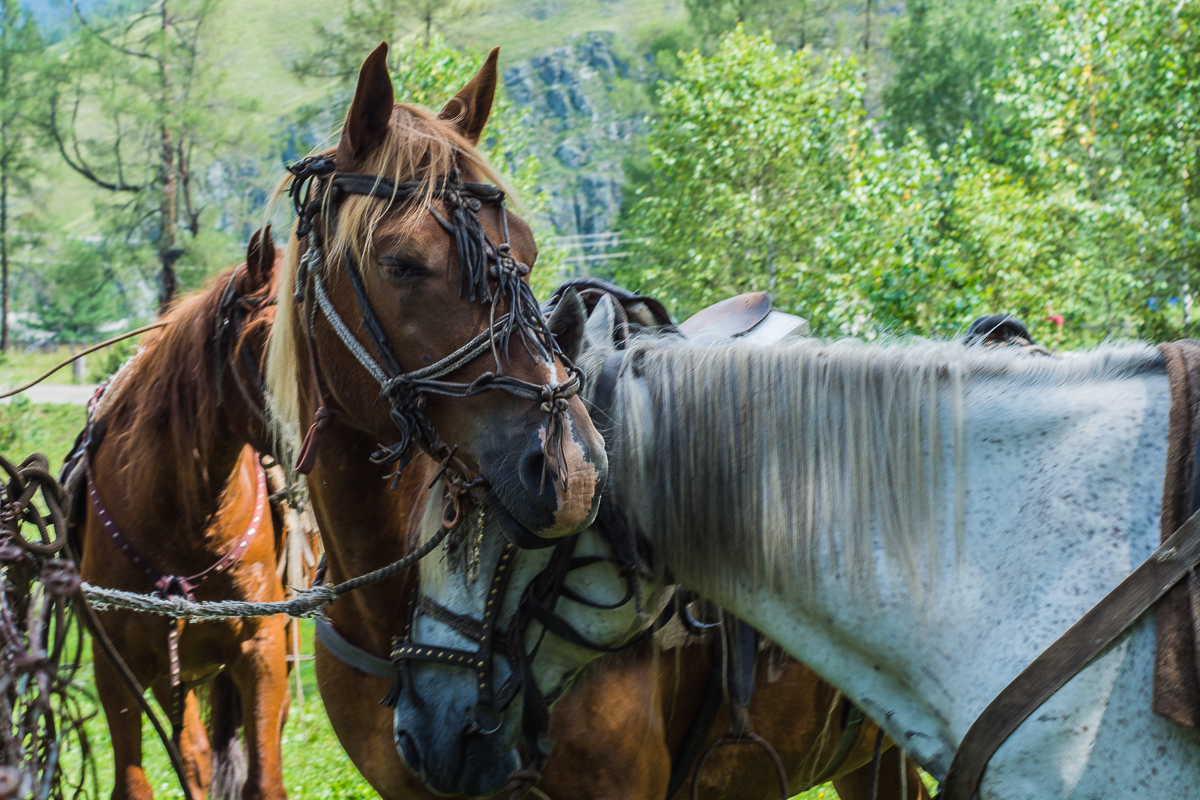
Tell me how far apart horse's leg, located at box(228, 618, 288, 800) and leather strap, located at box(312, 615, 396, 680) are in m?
1.02

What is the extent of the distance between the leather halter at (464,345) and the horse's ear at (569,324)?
17 centimetres

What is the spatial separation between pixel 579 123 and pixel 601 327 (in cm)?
8605

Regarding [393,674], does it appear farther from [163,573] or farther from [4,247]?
[4,247]

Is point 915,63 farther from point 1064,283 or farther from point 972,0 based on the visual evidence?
point 1064,283

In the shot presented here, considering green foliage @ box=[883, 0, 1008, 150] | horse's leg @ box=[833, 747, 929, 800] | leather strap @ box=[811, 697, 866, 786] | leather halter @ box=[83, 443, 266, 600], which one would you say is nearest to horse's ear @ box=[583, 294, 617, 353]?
leather strap @ box=[811, 697, 866, 786]

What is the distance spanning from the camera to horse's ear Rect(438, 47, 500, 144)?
217cm

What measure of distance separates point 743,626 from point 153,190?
25431 mm

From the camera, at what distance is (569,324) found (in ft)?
6.43

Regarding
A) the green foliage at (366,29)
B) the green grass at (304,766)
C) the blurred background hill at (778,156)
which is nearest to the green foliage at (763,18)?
the blurred background hill at (778,156)

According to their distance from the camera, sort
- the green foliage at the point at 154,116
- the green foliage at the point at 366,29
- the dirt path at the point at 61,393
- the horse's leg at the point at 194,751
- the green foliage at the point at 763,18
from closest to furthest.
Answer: the horse's leg at the point at 194,751
the green foliage at the point at 366,29
the green foliage at the point at 154,116
the dirt path at the point at 61,393
the green foliage at the point at 763,18

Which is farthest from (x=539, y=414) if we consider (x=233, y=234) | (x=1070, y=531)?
(x=233, y=234)

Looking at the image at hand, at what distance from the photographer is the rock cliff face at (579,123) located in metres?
74.1

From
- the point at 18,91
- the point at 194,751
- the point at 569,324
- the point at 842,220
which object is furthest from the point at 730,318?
the point at 18,91

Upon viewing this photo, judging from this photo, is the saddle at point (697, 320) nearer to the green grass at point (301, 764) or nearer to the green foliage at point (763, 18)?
the green grass at point (301, 764)
